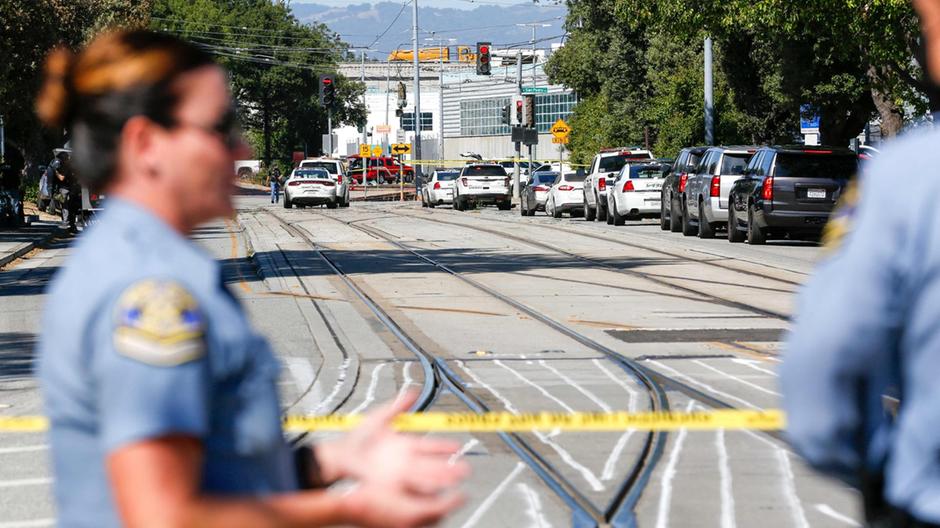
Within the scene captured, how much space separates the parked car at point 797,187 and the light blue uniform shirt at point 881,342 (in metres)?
25.7

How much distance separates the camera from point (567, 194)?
44656 millimetres

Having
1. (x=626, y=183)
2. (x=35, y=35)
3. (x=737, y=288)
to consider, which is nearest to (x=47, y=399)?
(x=737, y=288)

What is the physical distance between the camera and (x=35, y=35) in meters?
41.6

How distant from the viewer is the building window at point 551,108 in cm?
11793

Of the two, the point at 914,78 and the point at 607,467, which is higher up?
the point at 914,78

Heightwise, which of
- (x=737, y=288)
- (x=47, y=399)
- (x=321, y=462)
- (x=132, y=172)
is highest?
(x=132, y=172)

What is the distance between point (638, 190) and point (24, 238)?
1367 centimetres

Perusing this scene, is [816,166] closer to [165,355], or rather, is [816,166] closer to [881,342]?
[881,342]

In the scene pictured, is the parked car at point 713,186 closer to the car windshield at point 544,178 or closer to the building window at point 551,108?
the car windshield at point 544,178

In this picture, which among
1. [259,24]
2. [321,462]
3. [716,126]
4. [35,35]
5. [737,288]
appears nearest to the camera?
[321,462]

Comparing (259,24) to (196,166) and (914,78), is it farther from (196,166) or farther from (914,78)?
(196,166)

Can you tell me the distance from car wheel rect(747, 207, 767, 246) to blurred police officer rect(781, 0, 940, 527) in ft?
86.7

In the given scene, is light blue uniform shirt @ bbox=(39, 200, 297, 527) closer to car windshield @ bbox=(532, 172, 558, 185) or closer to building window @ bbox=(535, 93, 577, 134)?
car windshield @ bbox=(532, 172, 558, 185)

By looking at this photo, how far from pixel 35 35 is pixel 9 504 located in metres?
35.8
